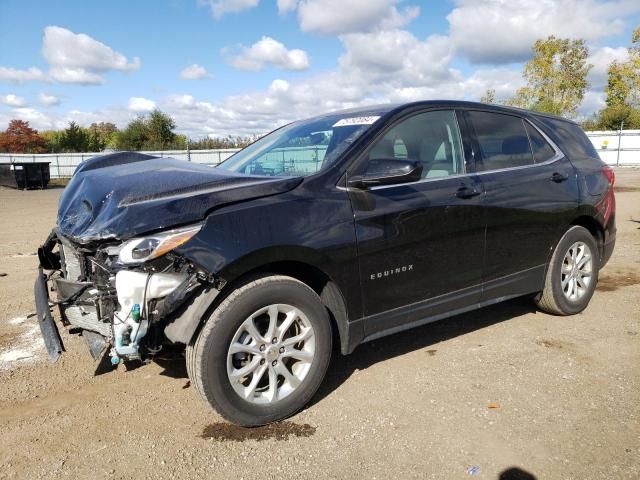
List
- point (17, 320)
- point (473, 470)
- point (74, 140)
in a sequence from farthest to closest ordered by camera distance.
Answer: point (74, 140) → point (17, 320) → point (473, 470)

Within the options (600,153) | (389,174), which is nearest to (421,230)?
(389,174)

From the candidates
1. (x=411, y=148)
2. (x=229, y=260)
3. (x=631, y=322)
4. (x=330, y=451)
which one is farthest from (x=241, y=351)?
(x=631, y=322)

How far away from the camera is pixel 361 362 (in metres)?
3.89

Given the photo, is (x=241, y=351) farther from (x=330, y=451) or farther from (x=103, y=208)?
(x=103, y=208)

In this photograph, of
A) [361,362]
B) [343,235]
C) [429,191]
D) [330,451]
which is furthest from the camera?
[361,362]

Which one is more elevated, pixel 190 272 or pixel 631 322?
pixel 190 272

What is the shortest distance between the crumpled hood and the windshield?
388mm

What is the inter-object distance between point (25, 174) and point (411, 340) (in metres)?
Result: 25.1

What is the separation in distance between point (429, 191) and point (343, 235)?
0.79 metres

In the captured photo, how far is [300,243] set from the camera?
2941 millimetres

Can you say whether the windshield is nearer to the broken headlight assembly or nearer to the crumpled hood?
the crumpled hood

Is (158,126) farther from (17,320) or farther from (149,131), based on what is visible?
(17,320)

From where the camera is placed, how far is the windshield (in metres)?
3.42

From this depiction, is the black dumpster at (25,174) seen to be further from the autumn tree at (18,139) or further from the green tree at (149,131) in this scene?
the autumn tree at (18,139)
